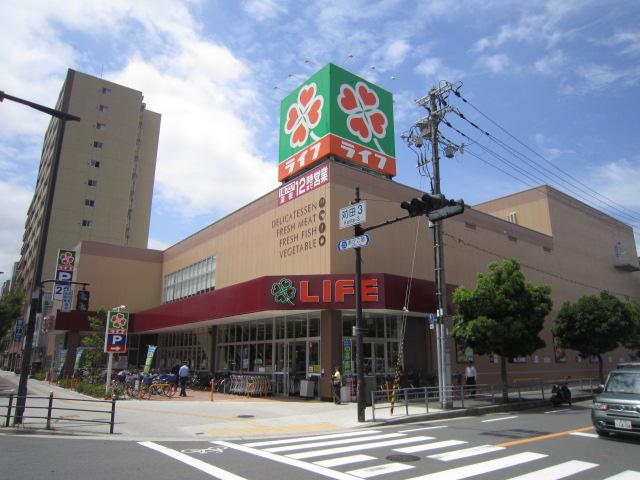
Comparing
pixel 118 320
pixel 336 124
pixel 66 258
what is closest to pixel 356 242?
pixel 336 124

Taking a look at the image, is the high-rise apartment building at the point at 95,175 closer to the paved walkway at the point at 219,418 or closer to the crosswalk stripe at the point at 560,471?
the paved walkway at the point at 219,418

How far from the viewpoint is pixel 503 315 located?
→ 20.3m

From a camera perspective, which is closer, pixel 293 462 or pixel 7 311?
pixel 293 462

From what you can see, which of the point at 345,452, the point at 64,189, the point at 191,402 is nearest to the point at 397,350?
the point at 191,402

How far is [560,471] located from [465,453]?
1.98 meters

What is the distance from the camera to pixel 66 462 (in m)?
8.59

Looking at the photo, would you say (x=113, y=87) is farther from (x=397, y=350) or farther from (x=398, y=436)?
(x=398, y=436)

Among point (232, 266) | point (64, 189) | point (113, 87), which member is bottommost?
point (232, 266)

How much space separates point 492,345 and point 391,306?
4.51m

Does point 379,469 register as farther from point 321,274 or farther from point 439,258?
point 321,274

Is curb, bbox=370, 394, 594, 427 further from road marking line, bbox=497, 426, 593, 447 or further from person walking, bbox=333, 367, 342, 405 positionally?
person walking, bbox=333, 367, 342, 405

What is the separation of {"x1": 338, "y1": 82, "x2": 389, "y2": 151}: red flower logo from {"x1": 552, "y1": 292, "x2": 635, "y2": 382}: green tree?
15.5m

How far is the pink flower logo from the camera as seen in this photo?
22.8 metres

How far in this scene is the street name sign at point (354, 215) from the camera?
15.1 metres
